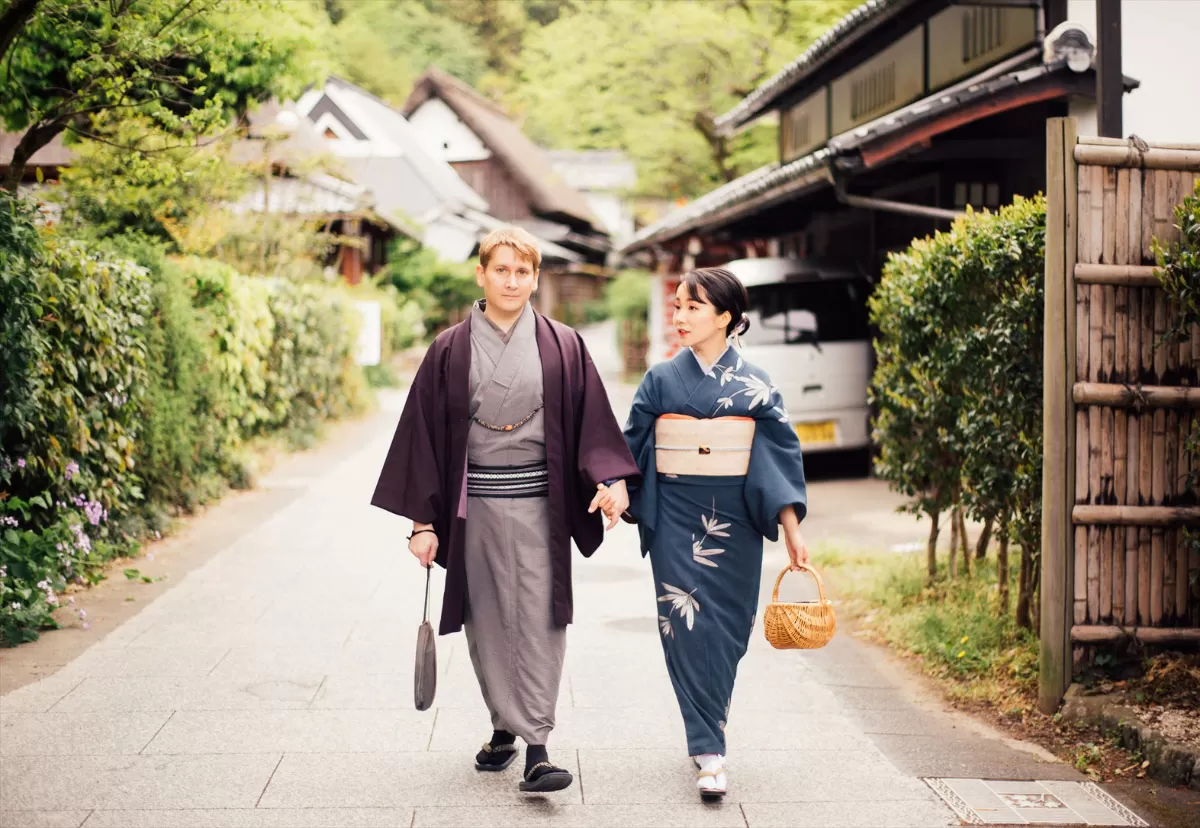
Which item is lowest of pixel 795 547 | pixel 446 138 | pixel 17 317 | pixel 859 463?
pixel 859 463

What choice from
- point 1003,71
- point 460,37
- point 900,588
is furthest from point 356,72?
point 900,588

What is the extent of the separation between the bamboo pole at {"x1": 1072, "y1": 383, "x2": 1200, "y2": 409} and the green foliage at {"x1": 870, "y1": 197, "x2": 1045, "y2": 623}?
0.55 metres

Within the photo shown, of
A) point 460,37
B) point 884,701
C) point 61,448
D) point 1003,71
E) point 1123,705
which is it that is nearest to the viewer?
point 1123,705

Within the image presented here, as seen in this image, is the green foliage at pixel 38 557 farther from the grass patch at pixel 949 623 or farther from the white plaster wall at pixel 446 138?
the white plaster wall at pixel 446 138

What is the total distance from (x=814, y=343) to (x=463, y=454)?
9007 mm

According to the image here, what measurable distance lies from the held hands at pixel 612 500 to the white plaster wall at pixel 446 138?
143ft

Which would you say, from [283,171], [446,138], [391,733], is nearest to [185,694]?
[391,733]

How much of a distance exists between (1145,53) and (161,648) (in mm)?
7746

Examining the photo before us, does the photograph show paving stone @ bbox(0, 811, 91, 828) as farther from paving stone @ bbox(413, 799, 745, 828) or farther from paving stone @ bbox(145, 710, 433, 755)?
paving stone @ bbox(413, 799, 745, 828)

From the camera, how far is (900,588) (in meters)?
7.49

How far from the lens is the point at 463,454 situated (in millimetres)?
4336

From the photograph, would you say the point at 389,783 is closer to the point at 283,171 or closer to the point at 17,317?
the point at 17,317

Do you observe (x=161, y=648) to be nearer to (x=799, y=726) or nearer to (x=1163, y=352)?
(x=799, y=726)

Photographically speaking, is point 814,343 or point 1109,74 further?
point 814,343
